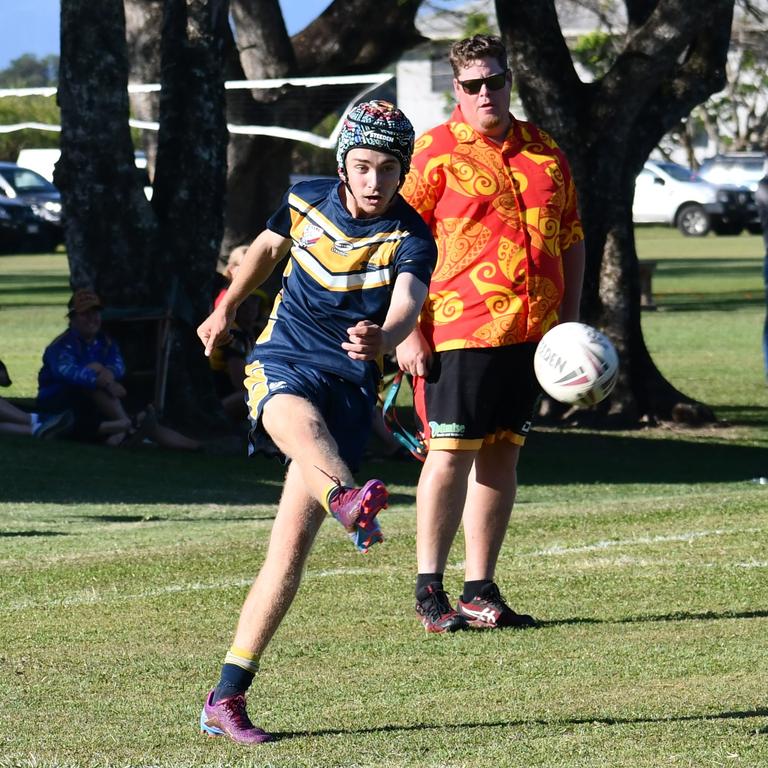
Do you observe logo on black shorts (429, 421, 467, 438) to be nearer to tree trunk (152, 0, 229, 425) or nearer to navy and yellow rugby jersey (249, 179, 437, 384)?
navy and yellow rugby jersey (249, 179, 437, 384)

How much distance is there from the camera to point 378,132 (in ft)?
17.4

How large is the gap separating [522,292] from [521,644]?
1416mm

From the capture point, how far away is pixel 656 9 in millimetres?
16547

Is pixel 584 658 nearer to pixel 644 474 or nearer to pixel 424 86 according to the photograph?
pixel 644 474

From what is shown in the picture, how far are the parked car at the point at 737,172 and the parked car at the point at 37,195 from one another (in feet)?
66.9

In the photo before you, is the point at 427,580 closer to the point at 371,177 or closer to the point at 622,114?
the point at 371,177

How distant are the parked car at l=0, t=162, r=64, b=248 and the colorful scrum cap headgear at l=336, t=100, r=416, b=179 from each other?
133 feet

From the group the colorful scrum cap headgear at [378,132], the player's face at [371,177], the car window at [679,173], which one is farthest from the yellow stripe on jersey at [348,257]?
the car window at [679,173]

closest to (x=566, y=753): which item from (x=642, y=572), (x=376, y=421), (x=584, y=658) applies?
(x=584, y=658)

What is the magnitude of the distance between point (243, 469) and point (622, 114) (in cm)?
550

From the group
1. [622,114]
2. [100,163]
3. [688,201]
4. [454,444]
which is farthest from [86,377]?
[688,201]

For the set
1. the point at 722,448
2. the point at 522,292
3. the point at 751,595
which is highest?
the point at 522,292

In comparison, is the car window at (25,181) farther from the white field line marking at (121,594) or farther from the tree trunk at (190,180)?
the white field line marking at (121,594)

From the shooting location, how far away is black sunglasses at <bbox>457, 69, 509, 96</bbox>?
22.7 feet
